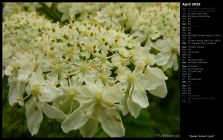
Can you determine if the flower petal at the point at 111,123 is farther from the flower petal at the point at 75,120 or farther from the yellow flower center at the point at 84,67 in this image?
the yellow flower center at the point at 84,67

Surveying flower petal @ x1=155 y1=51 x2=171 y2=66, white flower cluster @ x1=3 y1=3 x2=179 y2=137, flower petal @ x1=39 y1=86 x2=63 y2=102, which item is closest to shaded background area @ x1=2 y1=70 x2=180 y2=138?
flower petal @ x1=155 y1=51 x2=171 y2=66

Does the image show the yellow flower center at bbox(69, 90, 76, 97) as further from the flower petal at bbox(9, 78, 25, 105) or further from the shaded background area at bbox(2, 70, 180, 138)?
the shaded background area at bbox(2, 70, 180, 138)

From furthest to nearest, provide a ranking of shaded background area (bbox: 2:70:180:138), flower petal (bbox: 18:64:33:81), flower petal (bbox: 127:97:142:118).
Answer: shaded background area (bbox: 2:70:180:138) → flower petal (bbox: 18:64:33:81) → flower petal (bbox: 127:97:142:118)

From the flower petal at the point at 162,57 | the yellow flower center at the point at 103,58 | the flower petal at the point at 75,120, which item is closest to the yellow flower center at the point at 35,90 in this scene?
the flower petal at the point at 75,120

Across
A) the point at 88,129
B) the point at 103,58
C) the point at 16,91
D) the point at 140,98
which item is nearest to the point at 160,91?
the point at 140,98

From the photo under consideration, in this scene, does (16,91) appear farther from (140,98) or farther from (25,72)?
(140,98)

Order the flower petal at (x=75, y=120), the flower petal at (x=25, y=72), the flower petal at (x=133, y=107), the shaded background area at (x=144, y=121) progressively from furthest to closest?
the shaded background area at (x=144, y=121)
the flower petal at (x=25, y=72)
the flower petal at (x=133, y=107)
the flower petal at (x=75, y=120)

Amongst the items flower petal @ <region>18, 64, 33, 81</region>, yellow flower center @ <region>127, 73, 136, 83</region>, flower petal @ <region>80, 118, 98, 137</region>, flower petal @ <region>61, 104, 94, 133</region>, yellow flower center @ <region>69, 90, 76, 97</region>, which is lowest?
flower petal @ <region>80, 118, 98, 137</region>

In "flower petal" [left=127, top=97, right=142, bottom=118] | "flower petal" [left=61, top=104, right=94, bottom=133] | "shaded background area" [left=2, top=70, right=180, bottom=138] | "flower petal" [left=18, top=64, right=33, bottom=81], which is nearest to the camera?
"flower petal" [left=61, top=104, right=94, bottom=133]
